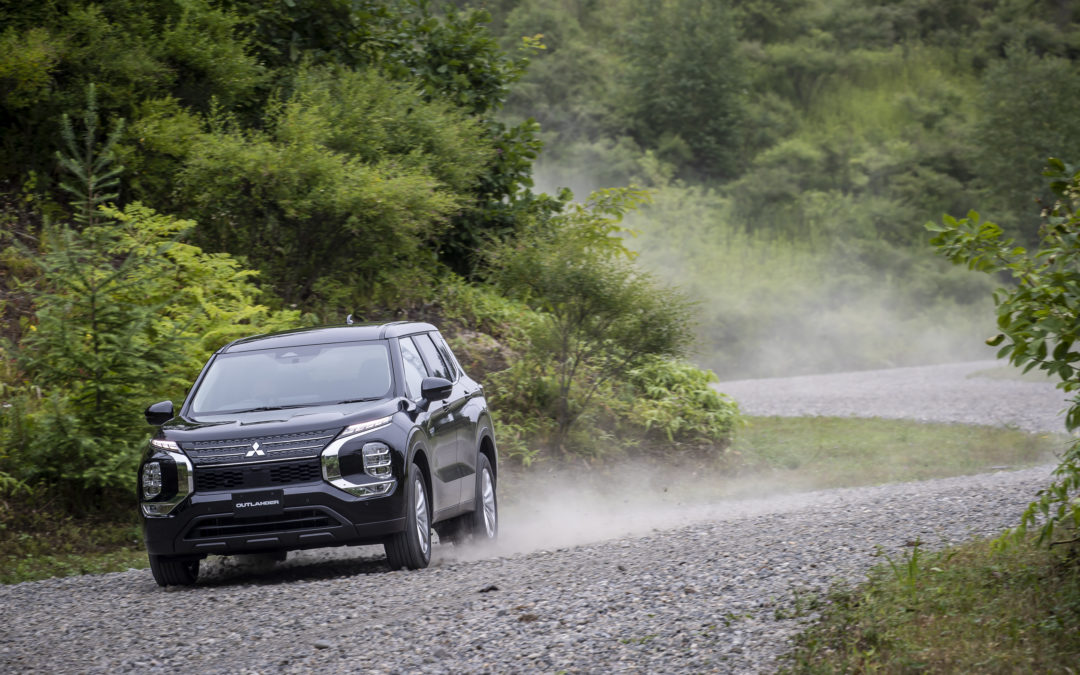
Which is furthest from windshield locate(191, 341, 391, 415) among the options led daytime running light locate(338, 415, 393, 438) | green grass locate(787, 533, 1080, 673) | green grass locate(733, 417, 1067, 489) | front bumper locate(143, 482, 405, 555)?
green grass locate(733, 417, 1067, 489)

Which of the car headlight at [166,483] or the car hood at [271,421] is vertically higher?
the car hood at [271,421]

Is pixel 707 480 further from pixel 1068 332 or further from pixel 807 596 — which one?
pixel 1068 332

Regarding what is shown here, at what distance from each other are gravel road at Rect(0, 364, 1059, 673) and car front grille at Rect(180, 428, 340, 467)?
883mm

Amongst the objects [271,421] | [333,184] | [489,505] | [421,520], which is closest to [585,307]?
[333,184]

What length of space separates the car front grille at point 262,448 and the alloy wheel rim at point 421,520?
0.80 meters

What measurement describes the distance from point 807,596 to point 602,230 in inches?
399

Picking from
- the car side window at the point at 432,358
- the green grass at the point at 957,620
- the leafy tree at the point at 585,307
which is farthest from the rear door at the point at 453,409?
the leafy tree at the point at 585,307

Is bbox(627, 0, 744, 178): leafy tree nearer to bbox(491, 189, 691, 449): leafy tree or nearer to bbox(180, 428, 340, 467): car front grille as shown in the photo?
bbox(491, 189, 691, 449): leafy tree

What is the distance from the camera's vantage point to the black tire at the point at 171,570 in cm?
846

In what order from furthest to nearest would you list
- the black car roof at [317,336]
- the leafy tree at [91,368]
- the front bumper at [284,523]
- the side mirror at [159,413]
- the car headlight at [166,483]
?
the leafy tree at [91,368] < the black car roof at [317,336] < the side mirror at [159,413] < the car headlight at [166,483] < the front bumper at [284,523]

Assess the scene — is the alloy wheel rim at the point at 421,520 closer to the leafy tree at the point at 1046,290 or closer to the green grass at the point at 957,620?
the green grass at the point at 957,620

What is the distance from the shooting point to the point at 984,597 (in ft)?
20.1

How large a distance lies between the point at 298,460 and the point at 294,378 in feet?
3.85

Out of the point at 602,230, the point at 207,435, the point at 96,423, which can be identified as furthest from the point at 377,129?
the point at 207,435
